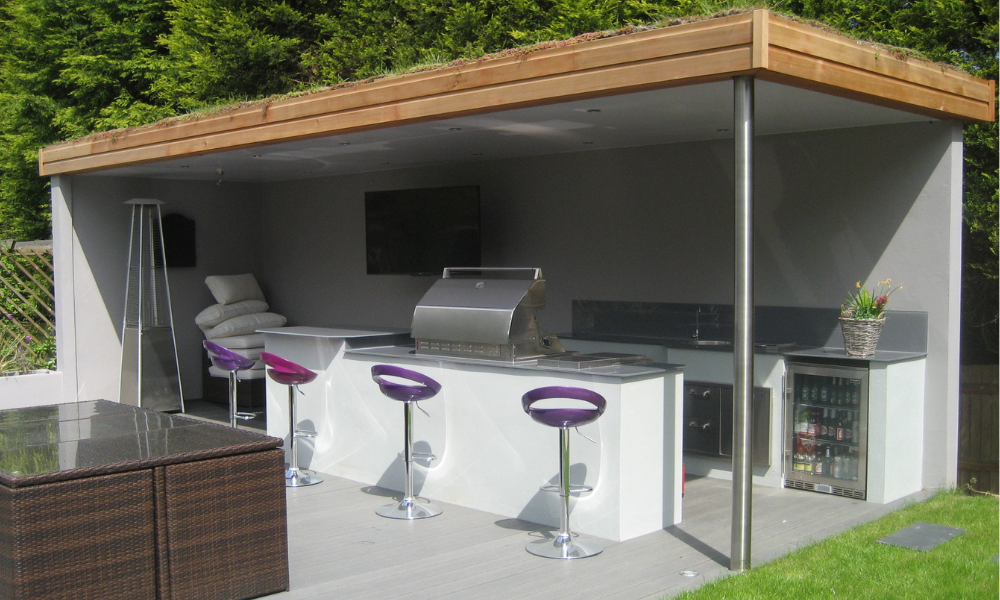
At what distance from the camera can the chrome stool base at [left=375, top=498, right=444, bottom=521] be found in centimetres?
521

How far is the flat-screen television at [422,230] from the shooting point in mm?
7828

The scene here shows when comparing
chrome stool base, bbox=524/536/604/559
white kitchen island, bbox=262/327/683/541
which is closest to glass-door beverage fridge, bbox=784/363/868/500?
white kitchen island, bbox=262/327/683/541

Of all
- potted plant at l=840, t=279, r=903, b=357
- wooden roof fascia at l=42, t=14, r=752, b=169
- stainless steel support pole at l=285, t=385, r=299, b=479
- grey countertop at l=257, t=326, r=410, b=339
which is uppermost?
wooden roof fascia at l=42, t=14, r=752, b=169

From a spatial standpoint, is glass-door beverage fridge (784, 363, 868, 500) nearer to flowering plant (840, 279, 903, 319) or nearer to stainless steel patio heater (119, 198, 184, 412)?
flowering plant (840, 279, 903, 319)

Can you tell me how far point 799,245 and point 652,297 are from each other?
1.17 m

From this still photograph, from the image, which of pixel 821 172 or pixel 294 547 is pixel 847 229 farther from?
pixel 294 547

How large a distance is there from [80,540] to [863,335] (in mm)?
4203

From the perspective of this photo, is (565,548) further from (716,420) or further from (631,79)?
(631,79)

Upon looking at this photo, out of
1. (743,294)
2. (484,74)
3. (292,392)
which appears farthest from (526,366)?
(292,392)

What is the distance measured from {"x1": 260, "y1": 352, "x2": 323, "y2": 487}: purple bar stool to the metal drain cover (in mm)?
3399

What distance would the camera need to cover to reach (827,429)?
5652mm

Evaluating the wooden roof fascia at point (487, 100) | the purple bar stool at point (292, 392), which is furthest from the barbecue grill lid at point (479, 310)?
the wooden roof fascia at point (487, 100)

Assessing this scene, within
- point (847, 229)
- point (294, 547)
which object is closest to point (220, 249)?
point (294, 547)

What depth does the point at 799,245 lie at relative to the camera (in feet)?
20.1
